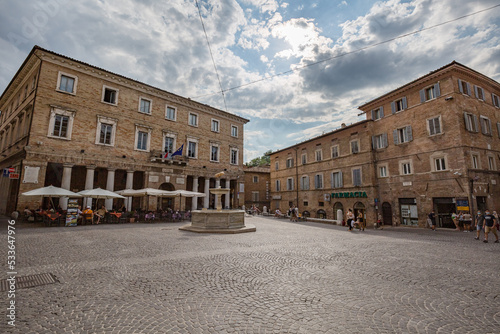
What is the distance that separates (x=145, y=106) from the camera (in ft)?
79.4

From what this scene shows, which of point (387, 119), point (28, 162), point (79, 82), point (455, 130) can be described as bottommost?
point (28, 162)

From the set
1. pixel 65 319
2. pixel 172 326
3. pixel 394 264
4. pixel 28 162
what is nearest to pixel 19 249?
pixel 65 319

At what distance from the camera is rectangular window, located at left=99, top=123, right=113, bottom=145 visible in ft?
68.5

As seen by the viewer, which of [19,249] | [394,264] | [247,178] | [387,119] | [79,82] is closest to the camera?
[394,264]

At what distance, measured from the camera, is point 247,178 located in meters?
41.2

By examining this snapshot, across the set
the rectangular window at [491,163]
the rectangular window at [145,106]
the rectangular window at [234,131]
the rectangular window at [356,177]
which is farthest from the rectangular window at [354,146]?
the rectangular window at [145,106]

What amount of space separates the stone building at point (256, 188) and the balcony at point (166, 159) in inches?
664

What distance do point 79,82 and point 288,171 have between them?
26514mm

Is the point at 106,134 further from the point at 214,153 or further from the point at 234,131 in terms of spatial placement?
the point at 234,131

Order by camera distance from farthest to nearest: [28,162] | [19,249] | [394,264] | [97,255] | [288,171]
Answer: [288,171]
[28,162]
[19,249]
[97,255]
[394,264]

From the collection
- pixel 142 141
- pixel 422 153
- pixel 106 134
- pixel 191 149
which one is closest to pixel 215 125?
pixel 191 149

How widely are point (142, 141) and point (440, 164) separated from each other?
26972mm

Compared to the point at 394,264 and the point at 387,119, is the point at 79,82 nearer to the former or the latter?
the point at 394,264

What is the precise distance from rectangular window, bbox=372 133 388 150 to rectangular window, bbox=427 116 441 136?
4.00 m
